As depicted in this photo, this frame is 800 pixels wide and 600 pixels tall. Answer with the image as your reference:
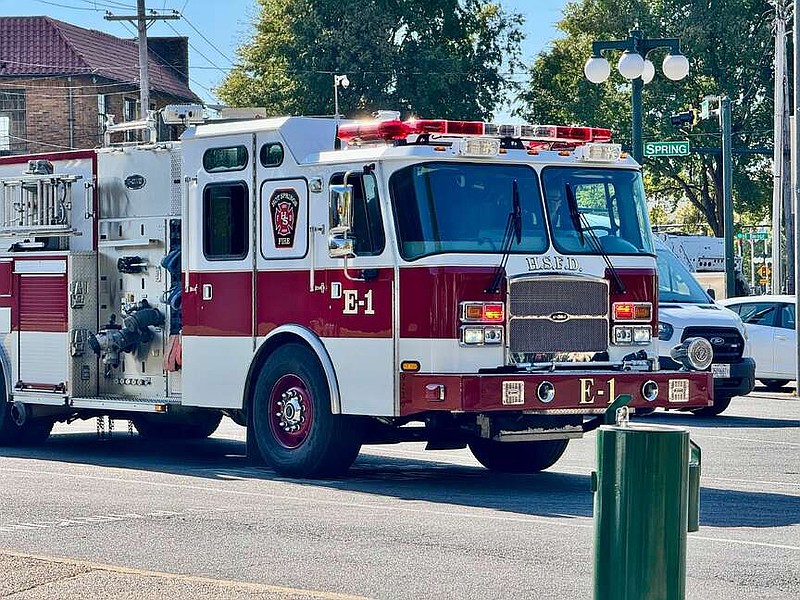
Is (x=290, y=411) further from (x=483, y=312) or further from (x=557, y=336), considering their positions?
(x=557, y=336)

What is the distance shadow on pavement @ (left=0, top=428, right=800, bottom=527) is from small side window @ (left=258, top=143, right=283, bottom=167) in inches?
103

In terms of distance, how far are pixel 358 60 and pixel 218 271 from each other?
143ft

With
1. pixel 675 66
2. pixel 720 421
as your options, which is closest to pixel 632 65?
pixel 675 66

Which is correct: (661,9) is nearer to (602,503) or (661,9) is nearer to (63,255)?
(63,255)

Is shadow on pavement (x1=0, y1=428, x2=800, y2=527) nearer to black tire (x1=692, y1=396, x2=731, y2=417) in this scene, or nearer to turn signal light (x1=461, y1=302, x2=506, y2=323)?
turn signal light (x1=461, y1=302, x2=506, y2=323)

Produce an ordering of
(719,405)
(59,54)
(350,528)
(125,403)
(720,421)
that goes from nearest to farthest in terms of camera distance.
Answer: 1. (350,528)
2. (125,403)
3. (720,421)
4. (719,405)
5. (59,54)

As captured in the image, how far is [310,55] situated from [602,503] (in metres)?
51.8

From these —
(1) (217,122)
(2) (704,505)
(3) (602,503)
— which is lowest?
(2) (704,505)

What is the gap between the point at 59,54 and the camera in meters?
57.9

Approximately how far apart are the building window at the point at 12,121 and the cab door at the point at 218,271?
141 feet

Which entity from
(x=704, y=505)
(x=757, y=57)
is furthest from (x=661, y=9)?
(x=704, y=505)

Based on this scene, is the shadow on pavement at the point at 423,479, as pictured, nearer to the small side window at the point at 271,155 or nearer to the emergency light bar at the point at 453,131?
the small side window at the point at 271,155

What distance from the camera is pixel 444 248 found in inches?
505

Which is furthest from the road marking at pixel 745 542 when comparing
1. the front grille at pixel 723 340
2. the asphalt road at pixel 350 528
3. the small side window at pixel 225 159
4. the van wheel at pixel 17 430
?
the front grille at pixel 723 340
